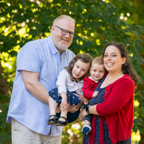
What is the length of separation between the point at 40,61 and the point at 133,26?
7.72ft

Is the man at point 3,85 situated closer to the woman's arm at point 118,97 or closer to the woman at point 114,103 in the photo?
the woman at point 114,103

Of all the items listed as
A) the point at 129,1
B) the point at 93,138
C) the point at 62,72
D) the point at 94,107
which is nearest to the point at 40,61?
the point at 62,72

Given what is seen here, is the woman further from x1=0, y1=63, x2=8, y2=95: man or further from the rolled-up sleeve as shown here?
x1=0, y1=63, x2=8, y2=95: man

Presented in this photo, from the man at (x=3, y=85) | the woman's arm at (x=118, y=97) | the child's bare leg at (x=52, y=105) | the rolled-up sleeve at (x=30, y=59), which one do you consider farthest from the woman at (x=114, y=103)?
the man at (x=3, y=85)

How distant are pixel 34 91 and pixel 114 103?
3.08ft

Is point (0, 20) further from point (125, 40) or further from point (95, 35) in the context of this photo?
point (125, 40)

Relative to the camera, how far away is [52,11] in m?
4.21

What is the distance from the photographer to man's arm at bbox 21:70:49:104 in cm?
264

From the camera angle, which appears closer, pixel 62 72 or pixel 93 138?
pixel 93 138

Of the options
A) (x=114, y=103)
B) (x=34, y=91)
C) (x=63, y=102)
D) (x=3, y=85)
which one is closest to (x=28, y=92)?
(x=34, y=91)

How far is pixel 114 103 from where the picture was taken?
2.23 m

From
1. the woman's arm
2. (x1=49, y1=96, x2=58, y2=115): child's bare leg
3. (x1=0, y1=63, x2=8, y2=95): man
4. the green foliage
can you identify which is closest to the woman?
the woman's arm

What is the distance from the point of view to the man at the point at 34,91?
266cm

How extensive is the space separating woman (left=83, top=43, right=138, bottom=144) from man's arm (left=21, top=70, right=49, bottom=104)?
53 cm
